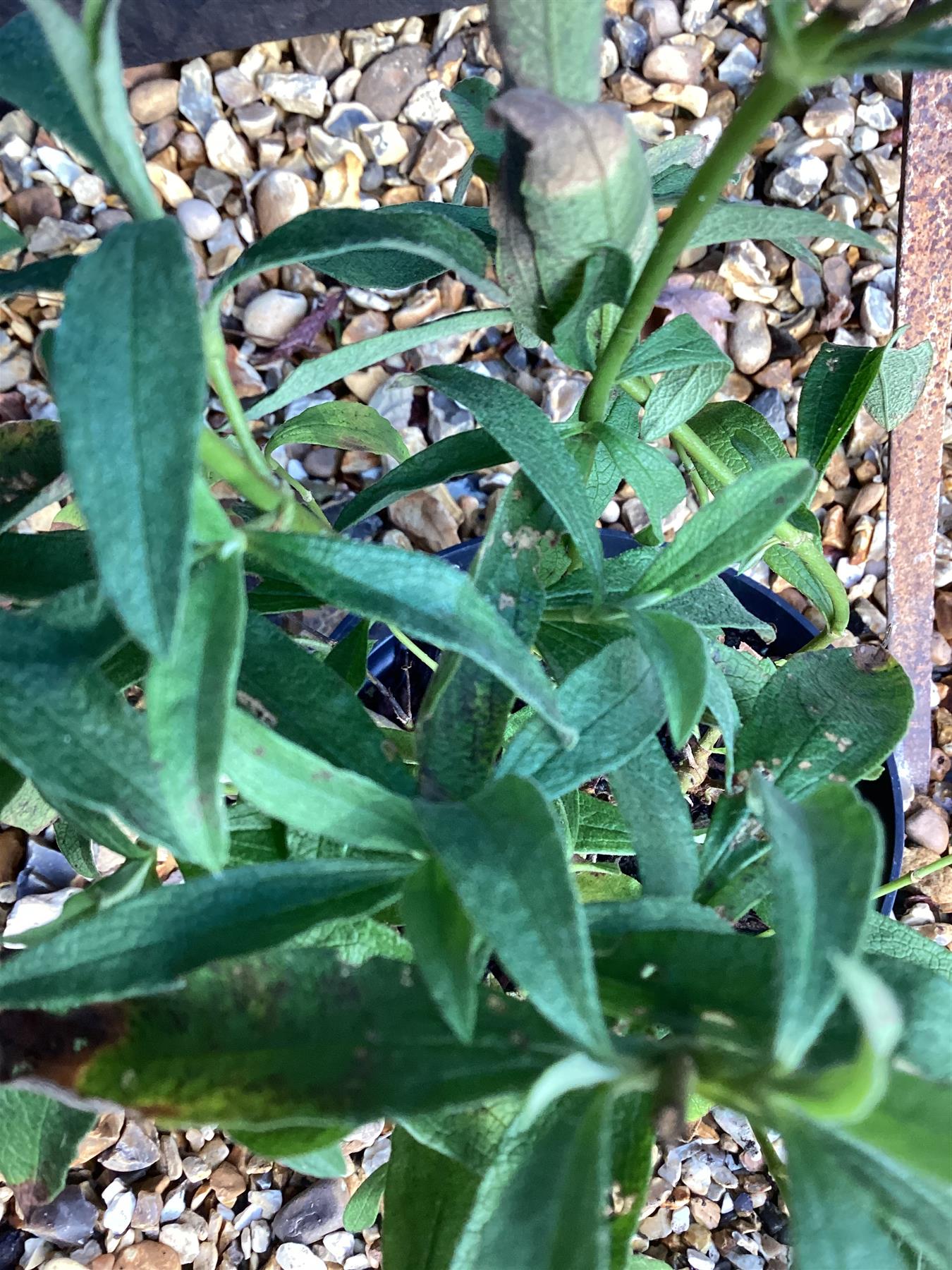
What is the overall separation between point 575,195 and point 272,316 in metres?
1.10

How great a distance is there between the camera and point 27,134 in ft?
4.91

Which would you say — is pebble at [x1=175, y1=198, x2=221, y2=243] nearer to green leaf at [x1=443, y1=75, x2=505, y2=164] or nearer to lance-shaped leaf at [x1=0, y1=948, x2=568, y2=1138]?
green leaf at [x1=443, y1=75, x2=505, y2=164]

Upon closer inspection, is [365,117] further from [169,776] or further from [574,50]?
[169,776]

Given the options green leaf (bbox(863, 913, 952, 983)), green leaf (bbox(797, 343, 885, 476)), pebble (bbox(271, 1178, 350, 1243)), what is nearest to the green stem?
green leaf (bbox(797, 343, 885, 476))

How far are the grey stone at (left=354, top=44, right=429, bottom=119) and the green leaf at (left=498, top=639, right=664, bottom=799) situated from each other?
4.21ft

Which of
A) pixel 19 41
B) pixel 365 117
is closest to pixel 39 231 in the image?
pixel 365 117

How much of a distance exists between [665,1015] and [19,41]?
0.46 m

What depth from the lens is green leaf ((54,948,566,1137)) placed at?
348 mm

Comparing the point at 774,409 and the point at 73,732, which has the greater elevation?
the point at 73,732

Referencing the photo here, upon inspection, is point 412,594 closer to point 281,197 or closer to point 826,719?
point 826,719

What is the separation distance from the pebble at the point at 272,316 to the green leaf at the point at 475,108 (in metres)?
0.74

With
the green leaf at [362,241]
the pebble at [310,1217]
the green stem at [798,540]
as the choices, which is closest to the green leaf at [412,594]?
the green leaf at [362,241]

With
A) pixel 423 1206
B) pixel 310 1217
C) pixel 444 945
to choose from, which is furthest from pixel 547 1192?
pixel 310 1217

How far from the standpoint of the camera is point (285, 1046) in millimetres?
366
